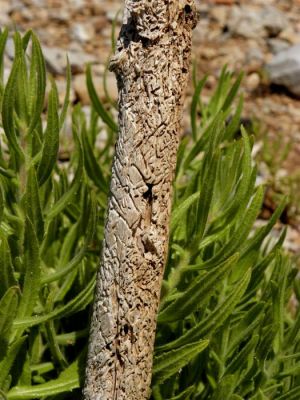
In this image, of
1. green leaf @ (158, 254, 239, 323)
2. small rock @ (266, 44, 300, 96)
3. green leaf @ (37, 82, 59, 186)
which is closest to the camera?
green leaf @ (158, 254, 239, 323)

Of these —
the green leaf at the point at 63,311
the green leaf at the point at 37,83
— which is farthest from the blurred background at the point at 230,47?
the green leaf at the point at 63,311

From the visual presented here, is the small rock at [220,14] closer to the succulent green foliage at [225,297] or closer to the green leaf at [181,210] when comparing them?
the succulent green foliage at [225,297]

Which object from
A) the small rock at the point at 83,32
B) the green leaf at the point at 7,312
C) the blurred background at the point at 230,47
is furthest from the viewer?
the small rock at the point at 83,32

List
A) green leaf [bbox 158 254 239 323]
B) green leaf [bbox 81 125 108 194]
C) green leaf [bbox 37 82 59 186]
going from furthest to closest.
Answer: green leaf [bbox 81 125 108 194] → green leaf [bbox 37 82 59 186] → green leaf [bbox 158 254 239 323]

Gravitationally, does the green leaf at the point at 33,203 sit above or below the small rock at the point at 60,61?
below

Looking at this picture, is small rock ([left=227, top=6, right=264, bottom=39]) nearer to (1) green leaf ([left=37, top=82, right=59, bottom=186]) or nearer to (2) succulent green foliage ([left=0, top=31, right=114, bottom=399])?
(2) succulent green foliage ([left=0, top=31, right=114, bottom=399])

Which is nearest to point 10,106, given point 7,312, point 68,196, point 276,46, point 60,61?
point 68,196

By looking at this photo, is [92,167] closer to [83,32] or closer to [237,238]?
[237,238]

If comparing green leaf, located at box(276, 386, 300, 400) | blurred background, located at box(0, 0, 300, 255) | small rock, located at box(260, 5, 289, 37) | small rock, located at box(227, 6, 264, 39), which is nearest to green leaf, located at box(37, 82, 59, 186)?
green leaf, located at box(276, 386, 300, 400)
